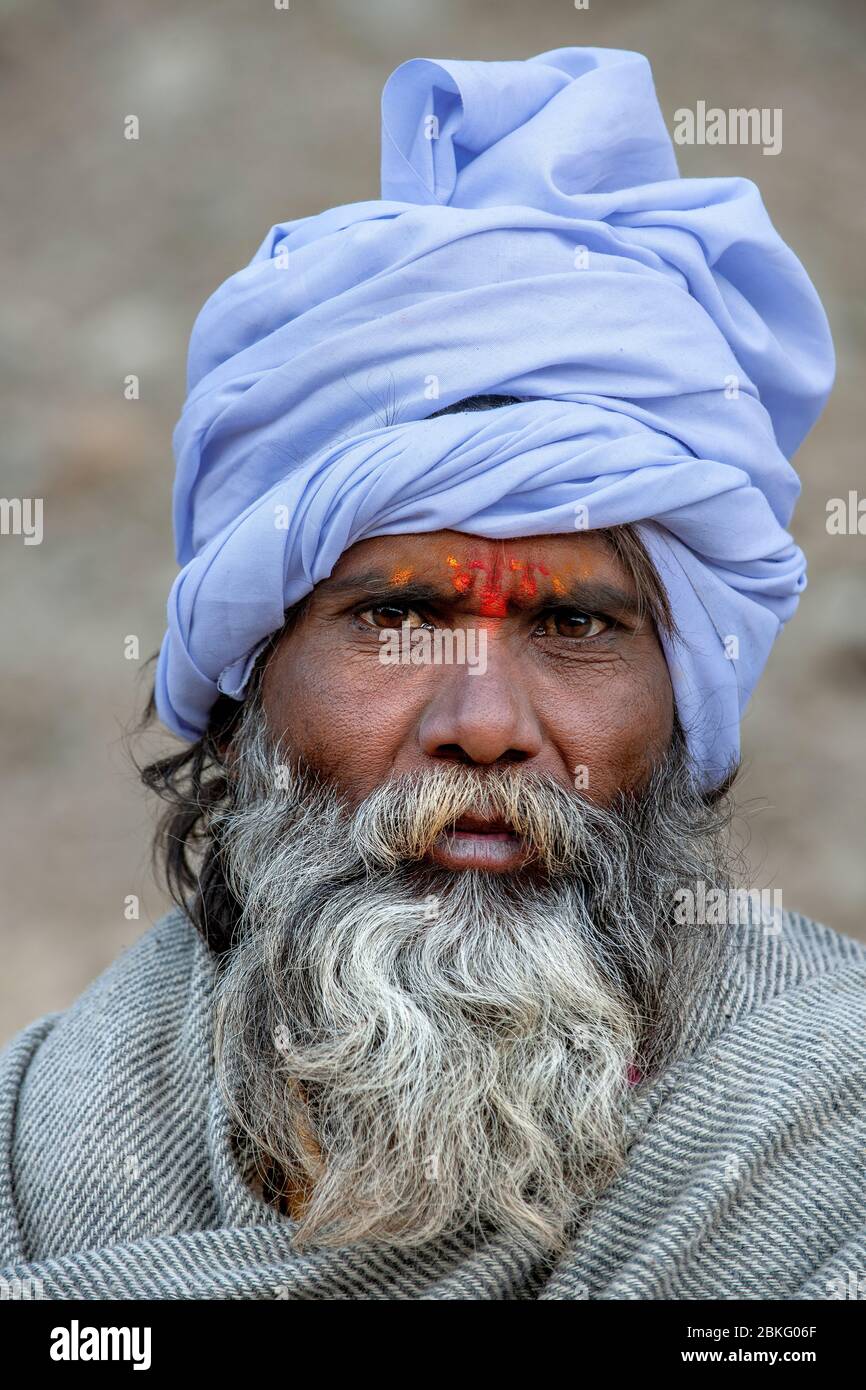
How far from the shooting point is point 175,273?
197 inches

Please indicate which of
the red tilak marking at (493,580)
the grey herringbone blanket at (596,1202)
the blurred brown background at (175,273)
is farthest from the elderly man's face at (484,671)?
the blurred brown background at (175,273)

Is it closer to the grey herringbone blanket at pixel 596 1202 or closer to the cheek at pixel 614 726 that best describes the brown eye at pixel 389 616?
the cheek at pixel 614 726

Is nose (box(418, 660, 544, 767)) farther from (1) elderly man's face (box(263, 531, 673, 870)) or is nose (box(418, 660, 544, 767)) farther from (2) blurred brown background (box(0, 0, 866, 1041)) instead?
(2) blurred brown background (box(0, 0, 866, 1041))

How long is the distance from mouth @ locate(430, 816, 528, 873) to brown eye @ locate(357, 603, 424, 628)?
337 millimetres

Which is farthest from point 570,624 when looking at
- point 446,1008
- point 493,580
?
point 446,1008

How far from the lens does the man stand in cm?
216

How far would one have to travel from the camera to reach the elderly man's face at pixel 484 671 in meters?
2.27

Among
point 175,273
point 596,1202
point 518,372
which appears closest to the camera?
point 596,1202

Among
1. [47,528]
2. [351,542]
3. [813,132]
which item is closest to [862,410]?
[813,132]

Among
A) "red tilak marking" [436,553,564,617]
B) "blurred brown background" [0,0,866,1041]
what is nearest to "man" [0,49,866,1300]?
"red tilak marking" [436,553,564,617]

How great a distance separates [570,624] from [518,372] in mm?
405

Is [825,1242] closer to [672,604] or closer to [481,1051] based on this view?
[481,1051]

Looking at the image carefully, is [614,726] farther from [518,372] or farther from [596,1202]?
[596,1202]

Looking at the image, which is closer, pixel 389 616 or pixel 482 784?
pixel 482 784
